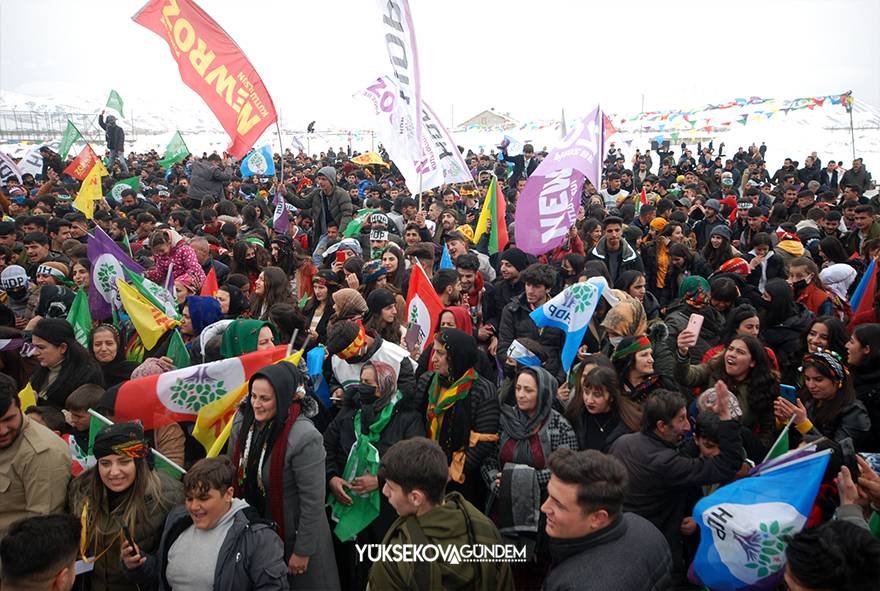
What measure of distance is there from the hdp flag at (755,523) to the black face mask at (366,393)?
6.29 ft

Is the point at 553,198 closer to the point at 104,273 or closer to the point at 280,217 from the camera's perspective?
the point at 104,273

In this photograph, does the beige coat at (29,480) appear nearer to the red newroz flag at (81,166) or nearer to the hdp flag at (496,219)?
the hdp flag at (496,219)

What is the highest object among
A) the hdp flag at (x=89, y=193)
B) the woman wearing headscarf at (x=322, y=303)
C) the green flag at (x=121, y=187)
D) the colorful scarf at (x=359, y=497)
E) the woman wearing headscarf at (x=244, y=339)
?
the hdp flag at (x=89, y=193)

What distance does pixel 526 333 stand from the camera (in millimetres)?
5309

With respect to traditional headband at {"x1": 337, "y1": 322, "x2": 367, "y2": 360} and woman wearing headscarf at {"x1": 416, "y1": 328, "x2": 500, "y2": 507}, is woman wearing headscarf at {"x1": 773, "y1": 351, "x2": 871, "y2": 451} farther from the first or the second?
traditional headband at {"x1": 337, "y1": 322, "x2": 367, "y2": 360}

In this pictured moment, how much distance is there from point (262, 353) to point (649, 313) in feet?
11.8

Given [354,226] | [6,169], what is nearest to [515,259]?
[354,226]

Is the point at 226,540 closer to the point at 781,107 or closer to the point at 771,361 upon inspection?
the point at 771,361

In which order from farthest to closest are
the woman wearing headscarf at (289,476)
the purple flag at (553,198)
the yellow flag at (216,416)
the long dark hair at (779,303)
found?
the purple flag at (553,198)
the long dark hair at (779,303)
the yellow flag at (216,416)
the woman wearing headscarf at (289,476)

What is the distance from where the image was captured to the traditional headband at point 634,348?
4.07m

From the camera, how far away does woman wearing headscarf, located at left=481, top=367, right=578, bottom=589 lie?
330 cm

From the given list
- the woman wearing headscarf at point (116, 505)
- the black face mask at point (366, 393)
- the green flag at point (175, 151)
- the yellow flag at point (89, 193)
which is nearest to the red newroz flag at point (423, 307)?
the black face mask at point (366, 393)

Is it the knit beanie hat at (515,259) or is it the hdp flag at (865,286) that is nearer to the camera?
the hdp flag at (865,286)

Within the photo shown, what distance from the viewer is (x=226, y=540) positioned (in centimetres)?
281
